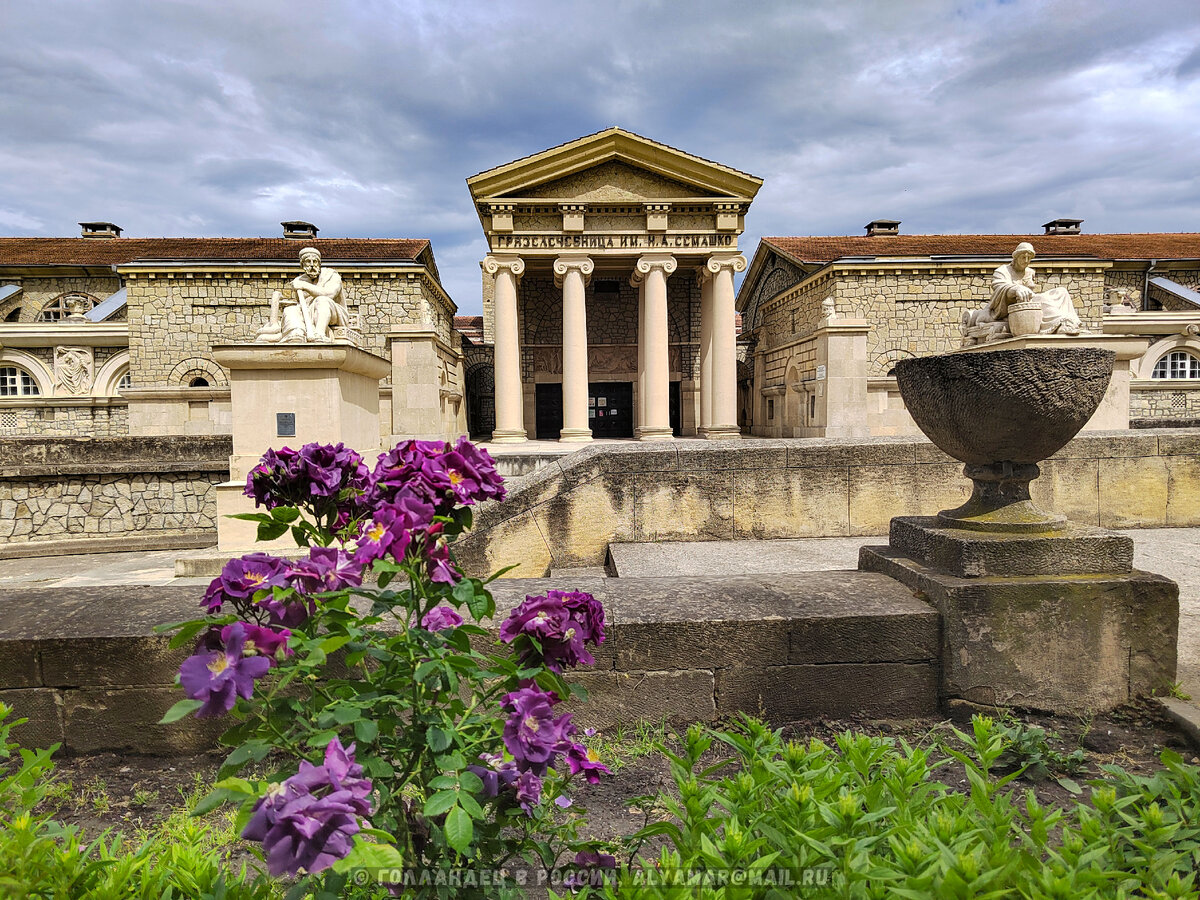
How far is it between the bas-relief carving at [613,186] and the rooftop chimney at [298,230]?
10629 mm

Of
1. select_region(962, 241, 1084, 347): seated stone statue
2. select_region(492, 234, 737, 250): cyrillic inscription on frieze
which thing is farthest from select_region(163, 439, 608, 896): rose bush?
select_region(492, 234, 737, 250): cyrillic inscription on frieze

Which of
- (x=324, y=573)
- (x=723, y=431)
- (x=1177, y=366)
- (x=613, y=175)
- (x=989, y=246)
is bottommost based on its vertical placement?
(x=324, y=573)

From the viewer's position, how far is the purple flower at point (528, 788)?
4.26 feet

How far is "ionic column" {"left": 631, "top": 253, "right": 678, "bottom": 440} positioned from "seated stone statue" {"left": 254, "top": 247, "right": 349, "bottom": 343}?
37.7ft

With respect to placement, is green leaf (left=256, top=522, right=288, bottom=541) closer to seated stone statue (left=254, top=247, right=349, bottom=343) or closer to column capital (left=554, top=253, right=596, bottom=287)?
seated stone statue (left=254, top=247, right=349, bottom=343)

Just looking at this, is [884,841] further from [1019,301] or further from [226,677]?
[1019,301]

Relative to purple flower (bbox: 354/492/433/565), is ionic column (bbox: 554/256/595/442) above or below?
above

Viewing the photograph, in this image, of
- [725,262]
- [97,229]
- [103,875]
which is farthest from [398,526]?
[97,229]

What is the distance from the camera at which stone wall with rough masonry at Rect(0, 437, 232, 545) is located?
11492 mm

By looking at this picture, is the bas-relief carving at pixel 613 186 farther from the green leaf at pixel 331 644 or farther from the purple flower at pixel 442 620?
the green leaf at pixel 331 644

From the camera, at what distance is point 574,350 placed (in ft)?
62.6

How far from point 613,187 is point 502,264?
4291 mm

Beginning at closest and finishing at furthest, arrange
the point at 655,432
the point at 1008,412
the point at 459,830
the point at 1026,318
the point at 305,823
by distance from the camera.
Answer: the point at 305,823 → the point at 459,830 → the point at 1008,412 → the point at 1026,318 → the point at 655,432

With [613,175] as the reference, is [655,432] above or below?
below
